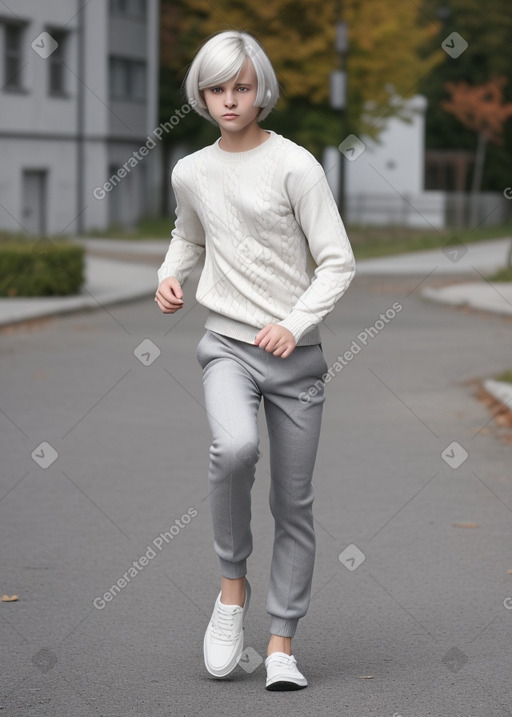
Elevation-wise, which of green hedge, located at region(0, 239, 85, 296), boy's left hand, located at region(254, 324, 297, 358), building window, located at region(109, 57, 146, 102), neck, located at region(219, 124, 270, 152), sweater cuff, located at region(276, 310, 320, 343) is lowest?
building window, located at region(109, 57, 146, 102)

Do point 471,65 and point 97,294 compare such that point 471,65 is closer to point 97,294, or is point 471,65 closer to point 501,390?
point 97,294

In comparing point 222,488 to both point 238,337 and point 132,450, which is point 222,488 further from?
point 132,450

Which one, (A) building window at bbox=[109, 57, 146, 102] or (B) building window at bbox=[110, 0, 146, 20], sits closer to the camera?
(B) building window at bbox=[110, 0, 146, 20]

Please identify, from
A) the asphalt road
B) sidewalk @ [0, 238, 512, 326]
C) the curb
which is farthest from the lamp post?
the curb

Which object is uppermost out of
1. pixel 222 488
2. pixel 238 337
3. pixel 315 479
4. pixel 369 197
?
pixel 238 337

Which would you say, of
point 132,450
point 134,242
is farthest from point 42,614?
point 134,242

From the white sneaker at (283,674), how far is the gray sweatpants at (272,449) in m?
0.08

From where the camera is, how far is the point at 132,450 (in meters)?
8.35

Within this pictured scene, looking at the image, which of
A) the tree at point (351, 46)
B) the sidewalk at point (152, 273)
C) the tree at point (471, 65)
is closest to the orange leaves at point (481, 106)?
the tree at point (471, 65)

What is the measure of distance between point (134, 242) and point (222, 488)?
104 ft

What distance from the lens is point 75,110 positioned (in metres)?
39.8

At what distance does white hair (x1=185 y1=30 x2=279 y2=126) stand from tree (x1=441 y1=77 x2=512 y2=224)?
4961cm

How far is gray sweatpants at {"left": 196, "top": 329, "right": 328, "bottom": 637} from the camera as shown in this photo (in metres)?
3.97

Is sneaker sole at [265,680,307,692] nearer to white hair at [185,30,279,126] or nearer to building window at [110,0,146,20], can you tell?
white hair at [185,30,279,126]
